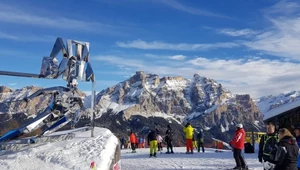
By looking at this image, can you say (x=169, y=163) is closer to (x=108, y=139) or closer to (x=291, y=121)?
(x=108, y=139)

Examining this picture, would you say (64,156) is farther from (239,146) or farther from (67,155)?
(239,146)

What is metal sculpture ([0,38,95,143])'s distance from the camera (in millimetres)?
7625

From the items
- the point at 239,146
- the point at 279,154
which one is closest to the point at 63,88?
the point at 279,154

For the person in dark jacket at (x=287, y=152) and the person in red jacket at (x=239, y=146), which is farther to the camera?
the person in red jacket at (x=239, y=146)

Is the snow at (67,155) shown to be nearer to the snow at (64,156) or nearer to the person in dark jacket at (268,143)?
the snow at (64,156)

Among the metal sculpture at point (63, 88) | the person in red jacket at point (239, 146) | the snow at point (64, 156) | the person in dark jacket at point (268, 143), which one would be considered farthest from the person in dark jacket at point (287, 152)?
the person in red jacket at point (239, 146)

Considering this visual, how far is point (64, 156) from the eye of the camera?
22.5 feet

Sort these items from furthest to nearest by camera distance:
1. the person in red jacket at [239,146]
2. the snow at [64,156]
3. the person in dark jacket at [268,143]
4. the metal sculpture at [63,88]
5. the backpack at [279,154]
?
the person in red jacket at [239,146] < the person in dark jacket at [268,143] < the metal sculpture at [63,88] < the backpack at [279,154] < the snow at [64,156]

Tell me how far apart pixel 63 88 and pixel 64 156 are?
5.13 ft

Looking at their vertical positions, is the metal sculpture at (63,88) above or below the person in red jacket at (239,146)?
above

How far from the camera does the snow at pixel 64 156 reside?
664cm

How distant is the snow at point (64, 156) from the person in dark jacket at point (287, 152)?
3099 mm

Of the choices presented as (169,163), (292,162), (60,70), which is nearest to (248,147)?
(169,163)

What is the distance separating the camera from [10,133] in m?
7.77
